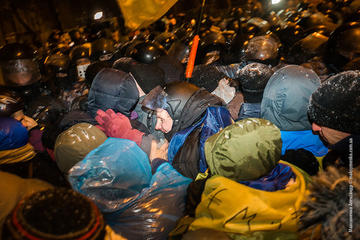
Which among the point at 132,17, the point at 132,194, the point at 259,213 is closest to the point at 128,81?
the point at 132,17

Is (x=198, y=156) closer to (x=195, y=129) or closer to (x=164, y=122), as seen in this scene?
(x=195, y=129)

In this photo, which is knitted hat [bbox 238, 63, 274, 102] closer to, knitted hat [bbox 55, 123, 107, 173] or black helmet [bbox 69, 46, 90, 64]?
knitted hat [bbox 55, 123, 107, 173]

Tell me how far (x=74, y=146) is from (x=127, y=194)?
749 mm

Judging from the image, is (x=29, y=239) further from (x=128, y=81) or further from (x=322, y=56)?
(x=322, y=56)

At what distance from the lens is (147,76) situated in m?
3.40

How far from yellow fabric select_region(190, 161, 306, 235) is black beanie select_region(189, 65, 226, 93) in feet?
6.86

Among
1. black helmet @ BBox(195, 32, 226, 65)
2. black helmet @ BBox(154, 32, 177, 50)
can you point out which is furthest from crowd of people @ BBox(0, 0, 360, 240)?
black helmet @ BBox(154, 32, 177, 50)

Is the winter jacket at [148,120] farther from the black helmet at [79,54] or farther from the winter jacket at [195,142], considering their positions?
A: the black helmet at [79,54]

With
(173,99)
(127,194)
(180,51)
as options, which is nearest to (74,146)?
(127,194)

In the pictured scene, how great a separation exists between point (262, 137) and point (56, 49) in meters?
7.82

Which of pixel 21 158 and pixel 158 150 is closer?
pixel 158 150

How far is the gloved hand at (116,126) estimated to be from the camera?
103 inches

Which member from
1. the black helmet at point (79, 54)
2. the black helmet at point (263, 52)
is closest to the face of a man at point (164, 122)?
the black helmet at point (263, 52)

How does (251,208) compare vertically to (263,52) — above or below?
below
